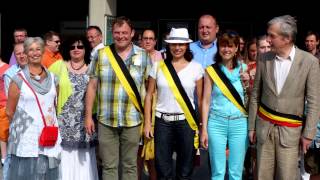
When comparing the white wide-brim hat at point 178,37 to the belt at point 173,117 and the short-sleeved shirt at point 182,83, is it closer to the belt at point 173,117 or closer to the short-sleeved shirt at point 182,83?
the short-sleeved shirt at point 182,83

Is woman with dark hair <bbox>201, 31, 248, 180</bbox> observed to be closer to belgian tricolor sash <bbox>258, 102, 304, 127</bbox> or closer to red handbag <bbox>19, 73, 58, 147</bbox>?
belgian tricolor sash <bbox>258, 102, 304, 127</bbox>

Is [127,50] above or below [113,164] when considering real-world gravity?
above

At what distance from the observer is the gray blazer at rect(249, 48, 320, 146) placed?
3969mm

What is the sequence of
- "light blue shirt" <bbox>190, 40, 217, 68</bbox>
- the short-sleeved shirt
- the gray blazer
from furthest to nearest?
"light blue shirt" <bbox>190, 40, 217, 68</bbox>
the short-sleeved shirt
the gray blazer

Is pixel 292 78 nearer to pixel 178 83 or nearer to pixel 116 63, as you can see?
pixel 178 83

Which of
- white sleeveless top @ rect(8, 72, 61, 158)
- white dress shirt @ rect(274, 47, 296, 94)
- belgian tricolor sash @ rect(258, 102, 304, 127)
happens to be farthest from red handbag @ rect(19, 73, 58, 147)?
white dress shirt @ rect(274, 47, 296, 94)

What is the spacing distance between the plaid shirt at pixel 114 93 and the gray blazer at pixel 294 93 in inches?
46.5

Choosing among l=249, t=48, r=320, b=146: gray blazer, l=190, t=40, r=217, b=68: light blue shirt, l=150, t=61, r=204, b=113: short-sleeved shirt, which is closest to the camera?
l=249, t=48, r=320, b=146: gray blazer

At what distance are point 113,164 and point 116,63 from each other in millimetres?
987

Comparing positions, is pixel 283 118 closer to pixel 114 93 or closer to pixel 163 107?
pixel 163 107

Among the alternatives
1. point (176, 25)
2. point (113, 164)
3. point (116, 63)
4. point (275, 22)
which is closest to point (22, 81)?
point (116, 63)

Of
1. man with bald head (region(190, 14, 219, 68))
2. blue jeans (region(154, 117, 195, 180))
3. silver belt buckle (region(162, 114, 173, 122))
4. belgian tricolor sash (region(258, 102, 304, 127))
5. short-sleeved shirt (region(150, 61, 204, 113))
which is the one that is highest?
man with bald head (region(190, 14, 219, 68))

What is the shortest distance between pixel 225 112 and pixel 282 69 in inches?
26.5

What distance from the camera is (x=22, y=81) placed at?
4.22 m
